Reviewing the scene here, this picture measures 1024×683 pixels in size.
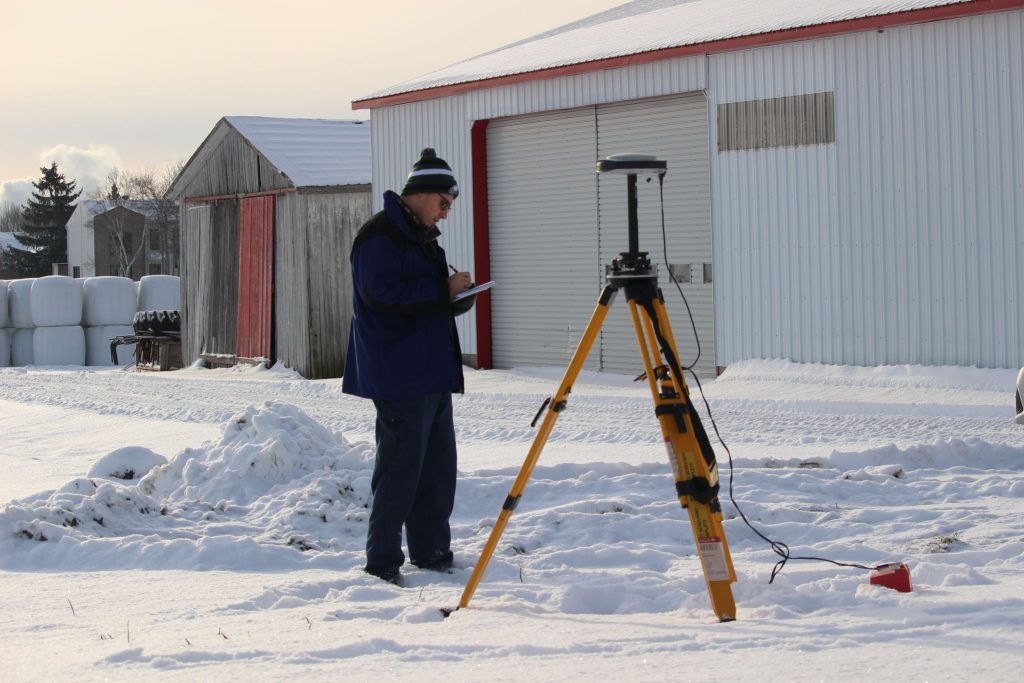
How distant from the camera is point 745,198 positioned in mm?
14984

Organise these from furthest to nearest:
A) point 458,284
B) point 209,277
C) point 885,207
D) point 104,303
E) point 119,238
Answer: point 119,238, point 104,303, point 209,277, point 885,207, point 458,284

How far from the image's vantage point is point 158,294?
27.5 metres

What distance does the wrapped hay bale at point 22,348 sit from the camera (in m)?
25.8

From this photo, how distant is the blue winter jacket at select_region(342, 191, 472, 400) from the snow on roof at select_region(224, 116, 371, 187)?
14.0 metres

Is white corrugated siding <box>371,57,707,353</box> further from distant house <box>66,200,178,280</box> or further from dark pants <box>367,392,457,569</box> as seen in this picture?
distant house <box>66,200,178,280</box>

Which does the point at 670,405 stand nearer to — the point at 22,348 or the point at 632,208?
the point at 632,208

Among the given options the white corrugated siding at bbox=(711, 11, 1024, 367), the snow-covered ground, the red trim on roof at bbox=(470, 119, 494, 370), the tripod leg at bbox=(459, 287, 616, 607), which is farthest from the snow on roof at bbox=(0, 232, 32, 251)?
the tripod leg at bbox=(459, 287, 616, 607)

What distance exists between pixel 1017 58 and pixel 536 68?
5.98 m

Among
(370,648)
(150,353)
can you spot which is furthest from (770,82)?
(150,353)

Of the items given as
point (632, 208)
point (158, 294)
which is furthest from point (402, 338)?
point (158, 294)

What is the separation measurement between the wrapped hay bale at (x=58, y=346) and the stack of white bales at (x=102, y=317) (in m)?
0.34

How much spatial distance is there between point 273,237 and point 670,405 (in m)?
16.0

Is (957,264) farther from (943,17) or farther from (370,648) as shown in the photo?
(370,648)

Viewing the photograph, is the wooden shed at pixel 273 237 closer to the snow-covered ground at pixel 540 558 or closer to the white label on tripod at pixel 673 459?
the snow-covered ground at pixel 540 558
